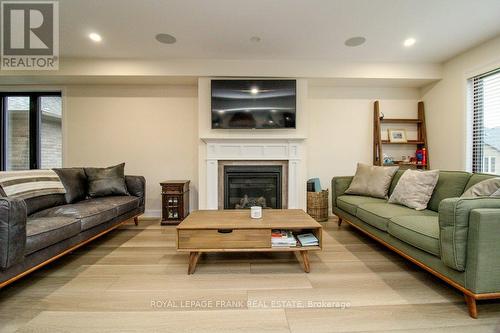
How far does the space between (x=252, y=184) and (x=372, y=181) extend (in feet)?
5.66

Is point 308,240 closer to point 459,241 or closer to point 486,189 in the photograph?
point 459,241

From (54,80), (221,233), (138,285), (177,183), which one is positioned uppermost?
(54,80)

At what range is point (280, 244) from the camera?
1.95m

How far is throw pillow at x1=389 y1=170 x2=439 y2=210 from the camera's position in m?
2.31

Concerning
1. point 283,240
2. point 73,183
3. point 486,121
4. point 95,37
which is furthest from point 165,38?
point 486,121

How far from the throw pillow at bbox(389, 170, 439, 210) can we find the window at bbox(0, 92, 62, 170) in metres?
5.11

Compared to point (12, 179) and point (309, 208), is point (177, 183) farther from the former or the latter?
point (309, 208)

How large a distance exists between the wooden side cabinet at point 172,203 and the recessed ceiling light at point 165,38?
1923mm

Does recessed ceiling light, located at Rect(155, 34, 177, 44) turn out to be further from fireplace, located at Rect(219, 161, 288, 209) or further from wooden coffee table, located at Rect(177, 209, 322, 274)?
wooden coffee table, located at Rect(177, 209, 322, 274)

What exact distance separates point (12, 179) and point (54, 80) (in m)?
2.13

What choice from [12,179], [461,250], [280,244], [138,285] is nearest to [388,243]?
[461,250]

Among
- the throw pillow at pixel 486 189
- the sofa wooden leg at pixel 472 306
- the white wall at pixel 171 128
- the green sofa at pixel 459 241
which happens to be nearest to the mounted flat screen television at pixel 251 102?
the white wall at pixel 171 128

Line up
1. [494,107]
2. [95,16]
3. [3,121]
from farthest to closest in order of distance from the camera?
1. [3,121]
2. [494,107]
3. [95,16]

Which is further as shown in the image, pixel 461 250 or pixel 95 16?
pixel 95 16
